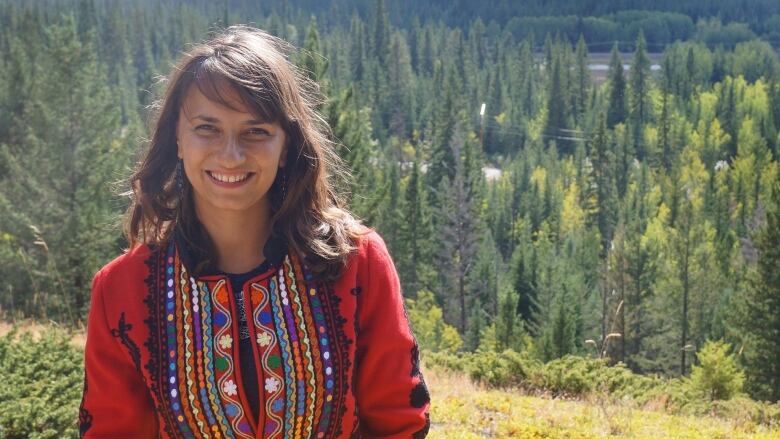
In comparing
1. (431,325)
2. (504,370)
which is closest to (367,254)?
(504,370)

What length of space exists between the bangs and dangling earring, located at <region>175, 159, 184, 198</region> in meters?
0.29

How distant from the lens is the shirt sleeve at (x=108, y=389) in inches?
87.9

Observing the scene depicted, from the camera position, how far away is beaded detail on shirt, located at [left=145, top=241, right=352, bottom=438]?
2.23m

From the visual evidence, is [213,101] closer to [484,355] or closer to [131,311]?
[131,311]

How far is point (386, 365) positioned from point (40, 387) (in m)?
3.51

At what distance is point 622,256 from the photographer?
40.7 metres

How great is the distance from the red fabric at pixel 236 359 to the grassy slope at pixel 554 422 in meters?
3.18

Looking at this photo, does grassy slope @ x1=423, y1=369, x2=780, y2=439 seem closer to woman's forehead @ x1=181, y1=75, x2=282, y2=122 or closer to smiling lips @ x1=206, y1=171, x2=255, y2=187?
smiling lips @ x1=206, y1=171, x2=255, y2=187

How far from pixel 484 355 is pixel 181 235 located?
8906 millimetres

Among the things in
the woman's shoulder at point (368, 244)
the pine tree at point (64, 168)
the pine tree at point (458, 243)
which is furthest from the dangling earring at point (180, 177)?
the pine tree at point (458, 243)

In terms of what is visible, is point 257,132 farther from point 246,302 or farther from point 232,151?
point 246,302

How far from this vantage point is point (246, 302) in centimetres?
228

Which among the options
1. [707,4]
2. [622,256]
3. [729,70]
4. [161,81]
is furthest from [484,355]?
[707,4]

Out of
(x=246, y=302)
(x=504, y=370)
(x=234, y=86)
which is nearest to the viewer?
(x=234, y=86)
